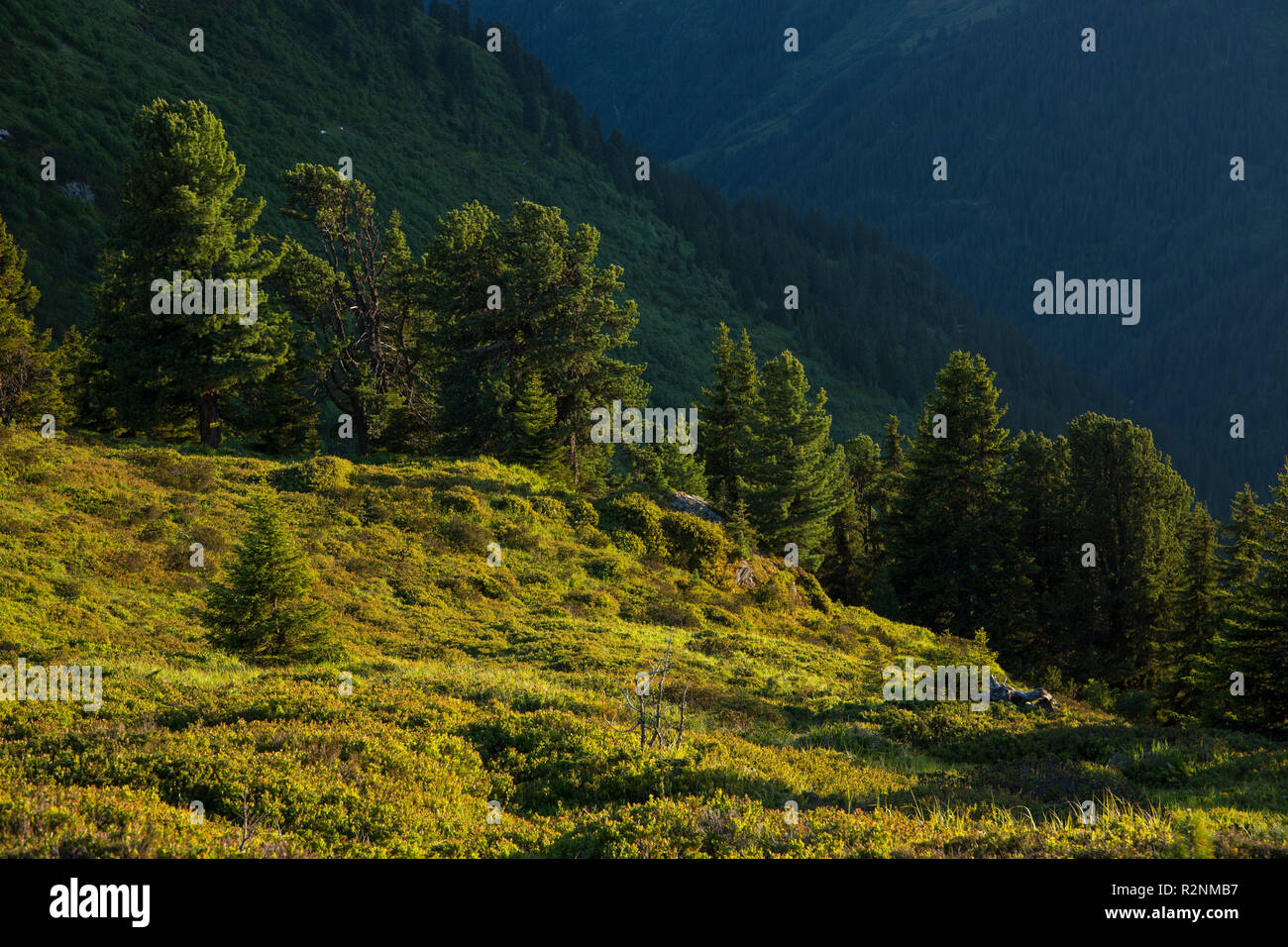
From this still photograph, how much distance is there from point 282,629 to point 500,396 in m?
22.5

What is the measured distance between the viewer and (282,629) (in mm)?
17484

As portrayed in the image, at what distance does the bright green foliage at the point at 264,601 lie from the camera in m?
17.1

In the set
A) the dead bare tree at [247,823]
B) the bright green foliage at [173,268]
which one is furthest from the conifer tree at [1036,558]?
the dead bare tree at [247,823]

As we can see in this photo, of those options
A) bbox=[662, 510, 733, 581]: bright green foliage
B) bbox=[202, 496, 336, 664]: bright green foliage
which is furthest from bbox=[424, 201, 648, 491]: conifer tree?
bbox=[202, 496, 336, 664]: bright green foliage

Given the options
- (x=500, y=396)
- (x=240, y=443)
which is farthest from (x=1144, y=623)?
(x=240, y=443)

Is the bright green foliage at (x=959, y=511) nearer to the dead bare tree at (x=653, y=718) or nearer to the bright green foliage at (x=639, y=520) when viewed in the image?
the bright green foliage at (x=639, y=520)

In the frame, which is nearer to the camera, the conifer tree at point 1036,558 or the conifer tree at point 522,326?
the conifer tree at point 522,326

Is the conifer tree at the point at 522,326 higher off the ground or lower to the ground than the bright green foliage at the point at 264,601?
higher

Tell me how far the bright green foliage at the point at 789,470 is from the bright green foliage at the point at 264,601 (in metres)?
29.1

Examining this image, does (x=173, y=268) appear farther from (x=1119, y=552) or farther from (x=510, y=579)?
(x=1119, y=552)

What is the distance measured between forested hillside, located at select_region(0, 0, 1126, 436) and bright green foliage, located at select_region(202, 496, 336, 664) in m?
55.5

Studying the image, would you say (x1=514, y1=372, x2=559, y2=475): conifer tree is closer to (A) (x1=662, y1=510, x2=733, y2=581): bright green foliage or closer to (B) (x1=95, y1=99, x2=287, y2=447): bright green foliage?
(A) (x1=662, y1=510, x2=733, y2=581): bright green foliage

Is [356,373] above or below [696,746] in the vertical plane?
above
